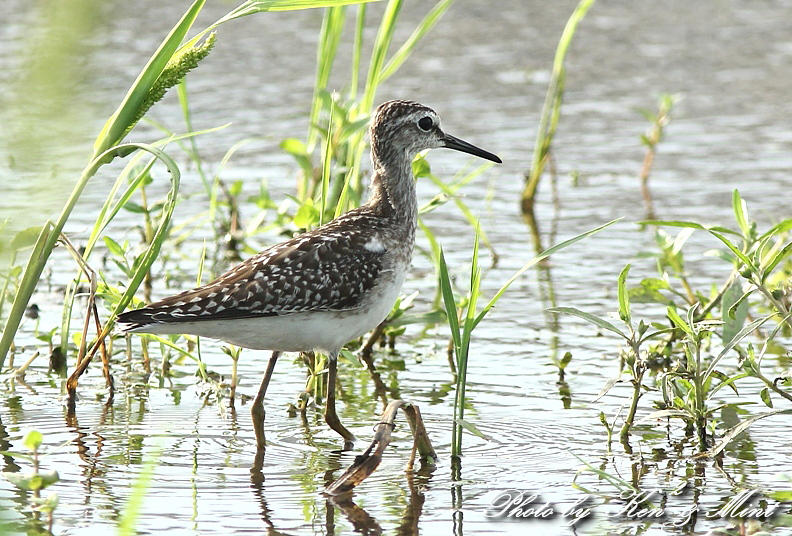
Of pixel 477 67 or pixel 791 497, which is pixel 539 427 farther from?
pixel 477 67

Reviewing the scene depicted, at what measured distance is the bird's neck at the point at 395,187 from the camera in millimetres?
6828

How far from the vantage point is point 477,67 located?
1466cm

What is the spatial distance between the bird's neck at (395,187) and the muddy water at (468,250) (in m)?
1.15

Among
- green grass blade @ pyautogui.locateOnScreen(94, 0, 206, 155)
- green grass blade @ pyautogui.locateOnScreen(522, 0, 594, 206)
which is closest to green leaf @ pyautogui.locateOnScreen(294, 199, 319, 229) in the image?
green grass blade @ pyautogui.locateOnScreen(94, 0, 206, 155)

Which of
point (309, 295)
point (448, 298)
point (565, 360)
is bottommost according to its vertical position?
point (565, 360)

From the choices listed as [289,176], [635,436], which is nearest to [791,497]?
[635,436]

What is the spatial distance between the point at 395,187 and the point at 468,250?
9.04 ft

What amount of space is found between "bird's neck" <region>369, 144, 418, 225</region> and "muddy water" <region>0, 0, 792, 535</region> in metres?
1.15

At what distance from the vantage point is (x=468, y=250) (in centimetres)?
959

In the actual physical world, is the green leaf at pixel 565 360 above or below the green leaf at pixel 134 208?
below

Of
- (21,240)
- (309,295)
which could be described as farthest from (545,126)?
(21,240)

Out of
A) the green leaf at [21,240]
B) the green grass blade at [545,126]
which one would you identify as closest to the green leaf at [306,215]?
the green grass blade at [545,126]

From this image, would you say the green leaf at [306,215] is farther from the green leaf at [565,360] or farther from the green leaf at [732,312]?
the green leaf at [732,312]

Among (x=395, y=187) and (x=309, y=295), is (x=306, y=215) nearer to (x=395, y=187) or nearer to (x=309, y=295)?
(x=395, y=187)
